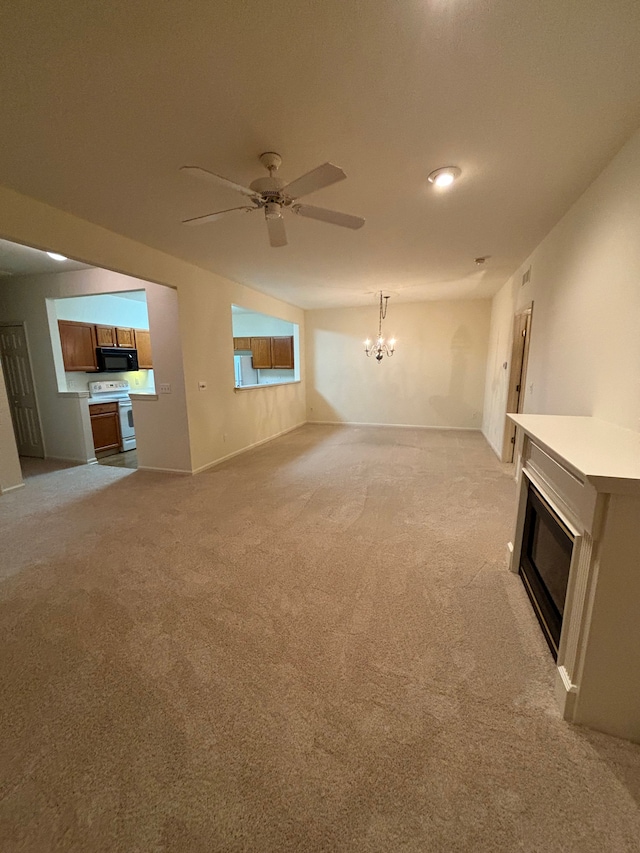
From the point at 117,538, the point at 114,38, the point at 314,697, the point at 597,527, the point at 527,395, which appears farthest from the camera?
the point at 527,395

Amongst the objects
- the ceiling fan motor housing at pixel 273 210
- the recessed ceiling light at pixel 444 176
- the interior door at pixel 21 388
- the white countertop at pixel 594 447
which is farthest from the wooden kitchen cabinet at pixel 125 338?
the white countertop at pixel 594 447

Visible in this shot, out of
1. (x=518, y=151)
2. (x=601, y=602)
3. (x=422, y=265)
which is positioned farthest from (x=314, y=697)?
(x=422, y=265)

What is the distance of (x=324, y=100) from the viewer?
1.54m

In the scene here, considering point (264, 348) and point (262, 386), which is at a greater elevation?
point (264, 348)

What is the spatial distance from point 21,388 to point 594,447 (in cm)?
695

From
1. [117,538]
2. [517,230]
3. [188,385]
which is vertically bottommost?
[117,538]

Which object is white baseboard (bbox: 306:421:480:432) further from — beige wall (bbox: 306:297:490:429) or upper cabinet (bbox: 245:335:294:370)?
upper cabinet (bbox: 245:335:294:370)

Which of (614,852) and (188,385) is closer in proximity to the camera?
(614,852)

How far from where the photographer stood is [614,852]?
924 mm

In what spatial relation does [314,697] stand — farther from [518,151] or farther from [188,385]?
[188,385]

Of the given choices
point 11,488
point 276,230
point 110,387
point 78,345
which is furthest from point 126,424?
point 276,230

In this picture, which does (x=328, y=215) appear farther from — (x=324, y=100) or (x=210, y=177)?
(x=210, y=177)

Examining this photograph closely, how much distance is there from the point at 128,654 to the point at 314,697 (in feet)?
3.13

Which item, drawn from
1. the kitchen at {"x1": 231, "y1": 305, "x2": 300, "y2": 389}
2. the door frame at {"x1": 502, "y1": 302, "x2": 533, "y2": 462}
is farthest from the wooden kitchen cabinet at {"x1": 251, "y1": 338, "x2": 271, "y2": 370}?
the door frame at {"x1": 502, "y1": 302, "x2": 533, "y2": 462}
